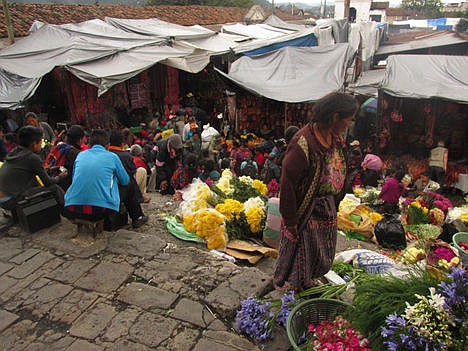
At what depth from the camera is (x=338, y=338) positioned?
208 cm

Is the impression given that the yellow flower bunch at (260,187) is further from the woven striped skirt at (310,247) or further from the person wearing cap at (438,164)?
the person wearing cap at (438,164)

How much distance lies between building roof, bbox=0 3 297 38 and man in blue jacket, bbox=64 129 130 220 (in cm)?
963

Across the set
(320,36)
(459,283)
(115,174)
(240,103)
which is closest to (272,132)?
(240,103)

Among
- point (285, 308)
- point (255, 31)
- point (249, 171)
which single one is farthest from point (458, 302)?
point (255, 31)

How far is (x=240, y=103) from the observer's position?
30.8ft

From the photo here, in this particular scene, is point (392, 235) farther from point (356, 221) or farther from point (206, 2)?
point (206, 2)

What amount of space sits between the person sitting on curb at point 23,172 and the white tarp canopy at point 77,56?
4.54m

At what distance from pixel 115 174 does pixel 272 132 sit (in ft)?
19.5

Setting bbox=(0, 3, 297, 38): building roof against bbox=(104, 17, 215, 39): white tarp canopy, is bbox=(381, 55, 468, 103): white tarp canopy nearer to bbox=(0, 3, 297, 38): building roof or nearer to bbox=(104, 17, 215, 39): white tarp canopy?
bbox=(104, 17, 215, 39): white tarp canopy

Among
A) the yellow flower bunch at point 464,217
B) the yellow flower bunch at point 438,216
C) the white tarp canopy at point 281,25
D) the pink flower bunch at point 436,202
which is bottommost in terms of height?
the yellow flower bunch at point 438,216

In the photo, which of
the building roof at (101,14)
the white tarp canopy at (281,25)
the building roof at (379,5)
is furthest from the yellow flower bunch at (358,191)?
the building roof at (379,5)

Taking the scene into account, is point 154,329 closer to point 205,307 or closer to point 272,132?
point 205,307

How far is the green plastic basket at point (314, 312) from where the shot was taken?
2.38 meters

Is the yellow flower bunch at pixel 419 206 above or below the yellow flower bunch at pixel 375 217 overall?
above
